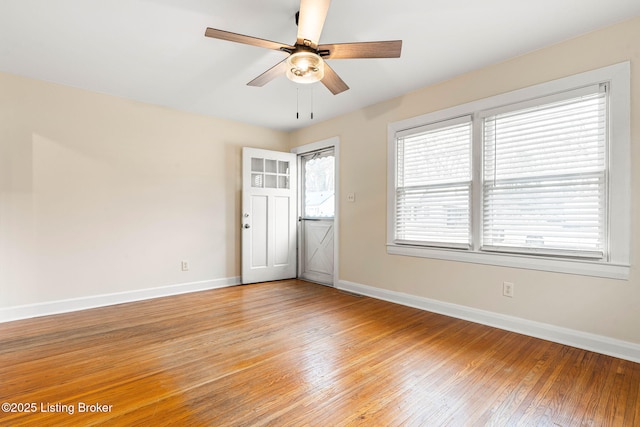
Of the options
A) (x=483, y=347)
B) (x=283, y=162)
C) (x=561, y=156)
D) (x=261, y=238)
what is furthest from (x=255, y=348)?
(x=283, y=162)

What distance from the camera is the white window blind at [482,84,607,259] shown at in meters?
2.37

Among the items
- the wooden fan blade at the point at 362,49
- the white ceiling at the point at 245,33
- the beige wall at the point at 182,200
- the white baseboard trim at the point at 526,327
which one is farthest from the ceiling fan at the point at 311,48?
the white baseboard trim at the point at 526,327

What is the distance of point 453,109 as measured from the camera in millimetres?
3182

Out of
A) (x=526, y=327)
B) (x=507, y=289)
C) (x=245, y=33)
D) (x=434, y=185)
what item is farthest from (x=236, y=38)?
(x=526, y=327)

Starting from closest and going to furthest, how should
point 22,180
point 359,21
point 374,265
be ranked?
point 359,21
point 22,180
point 374,265

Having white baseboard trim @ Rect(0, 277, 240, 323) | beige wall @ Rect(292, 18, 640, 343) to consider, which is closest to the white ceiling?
beige wall @ Rect(292, 18, 640, 343)

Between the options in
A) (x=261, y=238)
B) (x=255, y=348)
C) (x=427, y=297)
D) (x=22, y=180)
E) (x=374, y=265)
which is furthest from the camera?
(x=261, y=238)

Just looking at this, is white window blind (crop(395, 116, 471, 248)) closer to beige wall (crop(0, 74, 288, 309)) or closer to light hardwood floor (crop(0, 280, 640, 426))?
light hardwood floor (crop(0, 280, 640, 426))

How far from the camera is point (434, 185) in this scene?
3381mm

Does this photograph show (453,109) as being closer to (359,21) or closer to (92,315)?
(359,21)

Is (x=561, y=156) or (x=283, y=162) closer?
(x=561, y=156)

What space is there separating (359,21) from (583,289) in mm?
2721

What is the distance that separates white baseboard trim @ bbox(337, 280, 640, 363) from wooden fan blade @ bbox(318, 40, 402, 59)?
2.51 meters

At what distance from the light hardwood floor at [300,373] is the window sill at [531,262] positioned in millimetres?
613
